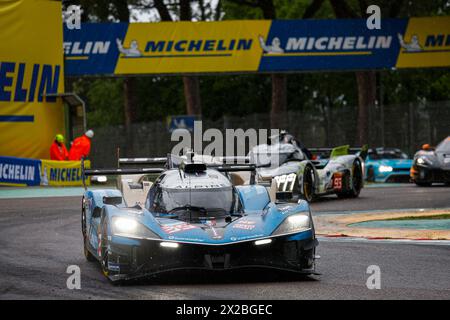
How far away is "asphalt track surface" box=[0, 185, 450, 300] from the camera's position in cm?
966

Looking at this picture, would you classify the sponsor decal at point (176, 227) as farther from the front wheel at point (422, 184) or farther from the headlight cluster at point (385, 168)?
the headlight cluster at point (385, 168)

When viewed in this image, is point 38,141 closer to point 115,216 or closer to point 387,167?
point 387,167

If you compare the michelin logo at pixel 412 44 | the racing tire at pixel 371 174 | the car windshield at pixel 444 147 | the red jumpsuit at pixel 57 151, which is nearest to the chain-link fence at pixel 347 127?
the michelin logo at pixel 412 44

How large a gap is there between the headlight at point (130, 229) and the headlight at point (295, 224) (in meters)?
1.29

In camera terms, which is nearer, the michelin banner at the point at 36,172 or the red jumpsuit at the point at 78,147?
the michelin banner at the point at 36,172

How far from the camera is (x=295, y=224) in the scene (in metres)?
10.9

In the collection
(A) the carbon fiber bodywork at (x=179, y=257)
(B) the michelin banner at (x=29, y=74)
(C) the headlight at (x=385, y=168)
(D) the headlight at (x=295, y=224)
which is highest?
(B) the michelin banner at (x=29, y=74)

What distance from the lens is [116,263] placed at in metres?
10.4

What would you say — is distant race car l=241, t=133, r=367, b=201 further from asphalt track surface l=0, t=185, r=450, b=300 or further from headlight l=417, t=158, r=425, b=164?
asphalt track surface l=0, t=185, r=450, b=300

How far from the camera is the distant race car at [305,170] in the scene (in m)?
21.5

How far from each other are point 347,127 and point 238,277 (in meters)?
26.4

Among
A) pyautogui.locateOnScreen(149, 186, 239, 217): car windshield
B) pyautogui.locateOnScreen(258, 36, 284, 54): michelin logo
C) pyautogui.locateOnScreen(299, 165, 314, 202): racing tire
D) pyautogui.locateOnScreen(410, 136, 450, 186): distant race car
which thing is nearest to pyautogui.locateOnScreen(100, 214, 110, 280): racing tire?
pyautogui.locateOnScreen(149, 186, 239, 217): car windshield

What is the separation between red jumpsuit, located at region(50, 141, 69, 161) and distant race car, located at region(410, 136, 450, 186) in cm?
1018
